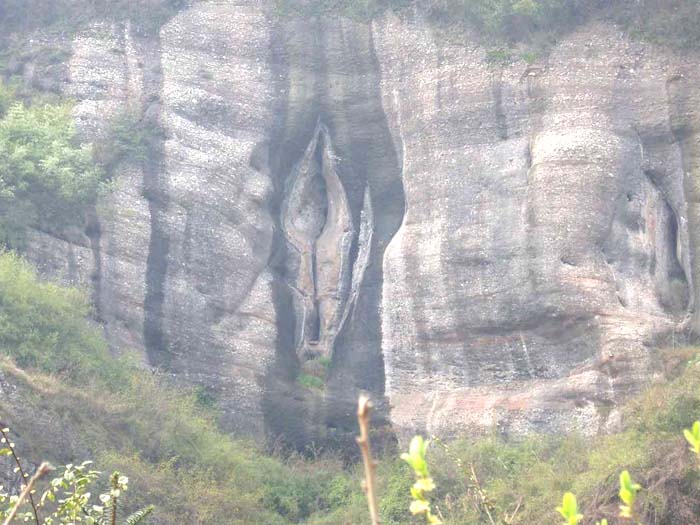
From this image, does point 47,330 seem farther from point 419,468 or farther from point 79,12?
point 419,468

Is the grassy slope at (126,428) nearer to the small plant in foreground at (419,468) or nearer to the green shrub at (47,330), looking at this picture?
the green shrub at (47,330)

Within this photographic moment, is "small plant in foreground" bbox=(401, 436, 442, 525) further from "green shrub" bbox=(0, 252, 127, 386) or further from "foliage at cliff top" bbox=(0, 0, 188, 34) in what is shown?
"foliage at cliff top" bbox=(0, 0, 188, 34)

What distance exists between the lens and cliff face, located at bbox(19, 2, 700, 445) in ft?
70.4

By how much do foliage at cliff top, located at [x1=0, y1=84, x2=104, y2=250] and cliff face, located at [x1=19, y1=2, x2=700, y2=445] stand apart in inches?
18.5

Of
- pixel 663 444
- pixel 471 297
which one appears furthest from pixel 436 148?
pixel 663 444

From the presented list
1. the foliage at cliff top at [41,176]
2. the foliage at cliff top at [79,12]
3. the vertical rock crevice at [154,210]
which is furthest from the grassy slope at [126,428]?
the foliage at cliff top at [79,12]

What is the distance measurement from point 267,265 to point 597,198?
7.02m

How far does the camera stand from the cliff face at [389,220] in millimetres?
21469

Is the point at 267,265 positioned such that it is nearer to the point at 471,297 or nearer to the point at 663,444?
the point at 471,297

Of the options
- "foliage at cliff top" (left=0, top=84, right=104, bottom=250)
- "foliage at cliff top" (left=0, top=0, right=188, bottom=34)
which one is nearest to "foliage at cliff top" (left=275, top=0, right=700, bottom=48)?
"foliage at cliff top" (left=0, top=0, right=188, bottom=34)

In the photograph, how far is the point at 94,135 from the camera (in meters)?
24.2

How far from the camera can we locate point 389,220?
957 inches

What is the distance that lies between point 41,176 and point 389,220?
710 centimetres

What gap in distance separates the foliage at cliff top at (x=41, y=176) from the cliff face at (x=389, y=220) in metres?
0.47
